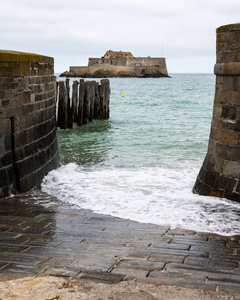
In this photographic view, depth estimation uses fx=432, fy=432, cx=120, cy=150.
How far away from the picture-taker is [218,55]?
7336 mm

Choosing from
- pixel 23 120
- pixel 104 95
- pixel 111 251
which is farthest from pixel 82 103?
pixel 111 251

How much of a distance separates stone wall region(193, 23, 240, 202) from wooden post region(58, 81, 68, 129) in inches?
403

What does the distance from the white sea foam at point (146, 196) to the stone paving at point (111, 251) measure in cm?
46

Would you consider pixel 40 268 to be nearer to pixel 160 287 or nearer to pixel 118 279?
pixel 118 279

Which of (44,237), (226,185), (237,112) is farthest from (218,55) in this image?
(44,237)

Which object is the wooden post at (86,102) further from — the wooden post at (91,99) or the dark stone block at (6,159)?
the dark stone block at (6,159)

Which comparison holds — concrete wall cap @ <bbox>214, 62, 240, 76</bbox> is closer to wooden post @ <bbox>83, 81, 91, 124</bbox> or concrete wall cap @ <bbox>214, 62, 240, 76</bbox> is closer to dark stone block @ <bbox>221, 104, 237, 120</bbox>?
dark stone block @ <bbox>221, 104, 237, 120</bbox>

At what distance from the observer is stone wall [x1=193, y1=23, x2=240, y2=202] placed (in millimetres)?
6961

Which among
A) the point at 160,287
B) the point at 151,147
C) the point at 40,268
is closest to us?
the point at 160,287

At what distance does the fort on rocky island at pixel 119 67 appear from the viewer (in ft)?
322

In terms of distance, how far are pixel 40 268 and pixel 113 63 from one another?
96.2 metres

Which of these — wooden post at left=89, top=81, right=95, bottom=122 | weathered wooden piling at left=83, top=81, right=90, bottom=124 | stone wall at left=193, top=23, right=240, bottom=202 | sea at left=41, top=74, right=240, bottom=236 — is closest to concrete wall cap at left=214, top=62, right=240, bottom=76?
stone wall at left=193, top=23, right=240, bottom=202

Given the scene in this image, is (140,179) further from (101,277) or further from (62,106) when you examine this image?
(62,106)

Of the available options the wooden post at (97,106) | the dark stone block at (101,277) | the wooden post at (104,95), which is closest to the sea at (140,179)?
the dark stone block at (101,277)
